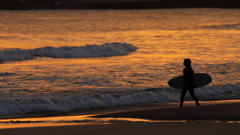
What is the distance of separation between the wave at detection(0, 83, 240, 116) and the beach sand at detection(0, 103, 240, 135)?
2661 mm

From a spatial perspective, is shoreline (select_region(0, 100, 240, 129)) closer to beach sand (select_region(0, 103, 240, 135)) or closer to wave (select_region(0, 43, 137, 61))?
beach sand (select_region(0, 103, 240, 135))

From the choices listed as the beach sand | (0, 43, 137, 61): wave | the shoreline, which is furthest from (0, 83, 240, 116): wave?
(0, 43, 137, 61): wave

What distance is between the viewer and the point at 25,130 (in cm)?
1088

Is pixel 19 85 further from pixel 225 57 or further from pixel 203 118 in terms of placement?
pixel 225 57

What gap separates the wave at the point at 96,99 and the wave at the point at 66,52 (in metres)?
15.2

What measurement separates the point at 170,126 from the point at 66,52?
2372 cm

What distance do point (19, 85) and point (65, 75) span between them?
344cm

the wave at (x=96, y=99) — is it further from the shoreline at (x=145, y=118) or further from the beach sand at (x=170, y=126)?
the beach sand at (x=170, y=126)

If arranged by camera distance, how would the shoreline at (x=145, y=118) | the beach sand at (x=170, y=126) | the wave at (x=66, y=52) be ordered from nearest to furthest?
the beach sand at (x=170, y=126), the shoreline at (x=145, y=118), the wave at (x=66, y=52)

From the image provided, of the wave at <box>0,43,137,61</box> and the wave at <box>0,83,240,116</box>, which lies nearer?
the wave at <box>0,83,240,116</box>

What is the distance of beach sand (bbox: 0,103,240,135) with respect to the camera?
10305 mm

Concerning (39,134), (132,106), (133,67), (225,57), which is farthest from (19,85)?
(225,57)

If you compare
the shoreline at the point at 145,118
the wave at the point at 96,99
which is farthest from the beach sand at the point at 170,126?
the wave at the point at 96,99

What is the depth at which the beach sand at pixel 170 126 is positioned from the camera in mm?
10305
